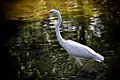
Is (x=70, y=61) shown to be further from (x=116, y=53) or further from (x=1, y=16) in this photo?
(x=1, y=16)

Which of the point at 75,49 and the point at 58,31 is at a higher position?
the point at 58,31

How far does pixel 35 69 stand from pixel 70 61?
0.22 metres

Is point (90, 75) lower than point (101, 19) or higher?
lower

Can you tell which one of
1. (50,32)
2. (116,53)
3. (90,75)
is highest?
(50,32)

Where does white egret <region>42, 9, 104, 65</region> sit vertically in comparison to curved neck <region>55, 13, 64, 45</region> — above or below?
below

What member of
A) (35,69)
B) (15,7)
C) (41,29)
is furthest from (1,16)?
(35,69)

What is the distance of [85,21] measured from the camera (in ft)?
4.92

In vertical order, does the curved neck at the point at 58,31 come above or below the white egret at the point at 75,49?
above

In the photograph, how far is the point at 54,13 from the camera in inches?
58.7

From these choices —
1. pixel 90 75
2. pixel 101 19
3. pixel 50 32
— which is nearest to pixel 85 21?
pixel 101 19

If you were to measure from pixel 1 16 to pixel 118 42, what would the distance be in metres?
0.72

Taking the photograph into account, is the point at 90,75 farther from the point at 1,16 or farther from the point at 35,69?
the point at 1,16

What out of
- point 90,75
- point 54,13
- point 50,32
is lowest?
point 90,75

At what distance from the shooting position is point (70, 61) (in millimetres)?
1478
